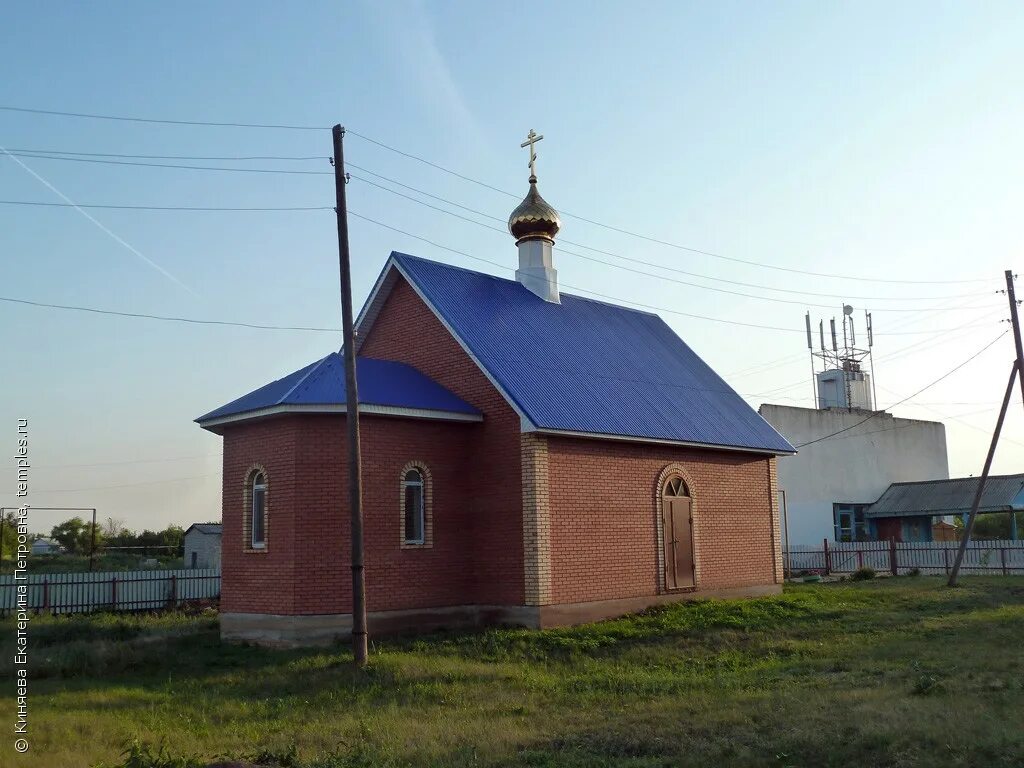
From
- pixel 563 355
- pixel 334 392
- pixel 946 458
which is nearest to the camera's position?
pixel 334 392

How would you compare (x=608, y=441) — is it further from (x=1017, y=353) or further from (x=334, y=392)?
(x=1017, y=353)

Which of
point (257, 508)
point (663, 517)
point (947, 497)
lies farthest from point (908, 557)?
point (257, 508)

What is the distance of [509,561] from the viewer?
16062mm

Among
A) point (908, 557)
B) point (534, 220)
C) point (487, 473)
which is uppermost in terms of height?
point (534, 220)

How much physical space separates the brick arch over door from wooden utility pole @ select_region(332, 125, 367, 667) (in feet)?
22.6

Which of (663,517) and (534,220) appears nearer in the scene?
(663,517)

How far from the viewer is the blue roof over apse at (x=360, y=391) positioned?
15.0 meters

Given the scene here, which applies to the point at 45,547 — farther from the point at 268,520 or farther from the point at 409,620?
the point at 409,620

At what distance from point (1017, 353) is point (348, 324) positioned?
16.6 m

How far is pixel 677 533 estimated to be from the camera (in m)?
18.5

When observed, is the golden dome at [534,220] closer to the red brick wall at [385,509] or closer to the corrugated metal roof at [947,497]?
the red brick wall at [385,509]

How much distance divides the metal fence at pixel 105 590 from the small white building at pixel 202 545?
61.9 ft

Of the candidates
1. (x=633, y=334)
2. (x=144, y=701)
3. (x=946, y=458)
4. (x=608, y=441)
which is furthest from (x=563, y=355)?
(x=946, y=458)

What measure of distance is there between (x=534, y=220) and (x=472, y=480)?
6979 millimetres
